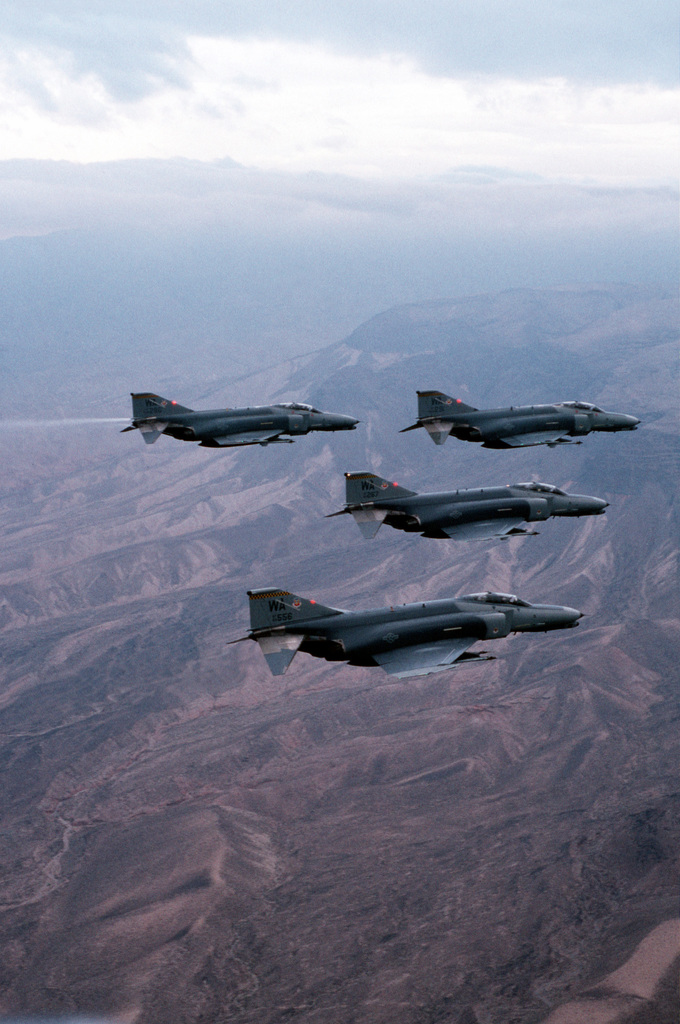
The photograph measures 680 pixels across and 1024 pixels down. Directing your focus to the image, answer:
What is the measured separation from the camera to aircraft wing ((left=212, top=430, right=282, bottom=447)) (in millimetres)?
74125

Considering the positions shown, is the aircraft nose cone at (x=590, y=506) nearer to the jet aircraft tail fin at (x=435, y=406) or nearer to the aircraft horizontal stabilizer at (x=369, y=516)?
the jet aircraft tail fin at (x=435, y=406)

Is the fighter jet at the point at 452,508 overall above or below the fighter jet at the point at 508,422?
below

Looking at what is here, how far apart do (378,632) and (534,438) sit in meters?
25.8

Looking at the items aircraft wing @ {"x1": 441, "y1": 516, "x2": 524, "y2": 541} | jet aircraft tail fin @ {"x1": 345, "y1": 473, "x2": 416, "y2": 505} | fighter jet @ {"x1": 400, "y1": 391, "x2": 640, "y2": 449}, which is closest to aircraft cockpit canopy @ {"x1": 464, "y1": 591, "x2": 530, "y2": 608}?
aircraft wing @ {"x1": 441, "y1": 516, "x2": 524, "y2": 541}

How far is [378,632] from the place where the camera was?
6038 cm

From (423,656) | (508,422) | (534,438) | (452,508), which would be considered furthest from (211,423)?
(423,656)

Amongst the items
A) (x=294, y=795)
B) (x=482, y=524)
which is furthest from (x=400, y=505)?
(x=294, y=795)

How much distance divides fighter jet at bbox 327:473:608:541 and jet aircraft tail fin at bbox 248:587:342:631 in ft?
25.6

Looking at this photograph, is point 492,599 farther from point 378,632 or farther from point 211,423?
point 211,423

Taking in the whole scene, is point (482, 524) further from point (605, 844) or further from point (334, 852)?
point (334, 852)

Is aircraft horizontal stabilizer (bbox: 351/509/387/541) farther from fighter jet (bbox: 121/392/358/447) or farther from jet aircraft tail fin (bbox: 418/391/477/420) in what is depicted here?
jet aircraft tail fin (bbox: 418/391/477/420)

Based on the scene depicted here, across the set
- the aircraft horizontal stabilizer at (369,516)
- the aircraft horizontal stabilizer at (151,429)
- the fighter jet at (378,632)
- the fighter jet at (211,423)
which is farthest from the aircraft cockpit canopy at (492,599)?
the aircraft horizontal stabilizer at (151,429)

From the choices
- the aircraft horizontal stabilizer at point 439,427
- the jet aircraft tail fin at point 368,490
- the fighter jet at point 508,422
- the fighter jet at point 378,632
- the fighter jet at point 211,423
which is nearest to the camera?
the fighter jet at point 378,632

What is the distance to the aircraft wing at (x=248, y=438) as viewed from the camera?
243ft
